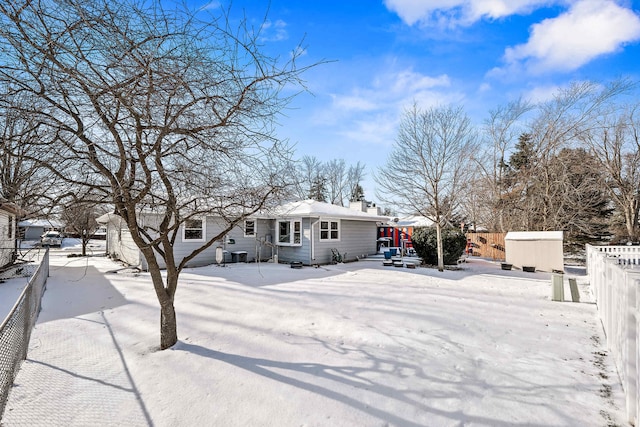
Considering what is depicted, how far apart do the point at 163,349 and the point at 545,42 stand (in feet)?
44.9

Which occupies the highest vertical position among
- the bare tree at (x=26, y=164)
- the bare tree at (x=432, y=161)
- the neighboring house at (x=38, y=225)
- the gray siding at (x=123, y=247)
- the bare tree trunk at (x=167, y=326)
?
the bare tree at (x=432, y=161)

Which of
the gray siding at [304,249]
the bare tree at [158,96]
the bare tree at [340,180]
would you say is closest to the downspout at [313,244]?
the gray siding at [304,249]

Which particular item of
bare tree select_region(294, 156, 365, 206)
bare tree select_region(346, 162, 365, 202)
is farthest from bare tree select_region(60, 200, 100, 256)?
bare tree select_region(346, 162, 365, 202)

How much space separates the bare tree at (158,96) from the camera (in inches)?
99.0

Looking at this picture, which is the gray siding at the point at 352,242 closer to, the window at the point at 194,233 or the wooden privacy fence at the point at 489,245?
the window at the point at 194,233

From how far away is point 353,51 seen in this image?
423 cm

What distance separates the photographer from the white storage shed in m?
11.8

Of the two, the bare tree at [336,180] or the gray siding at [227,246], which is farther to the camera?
the bare tree at [336,180]

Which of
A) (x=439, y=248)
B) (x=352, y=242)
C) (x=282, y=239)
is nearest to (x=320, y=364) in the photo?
(x=439, y=248)

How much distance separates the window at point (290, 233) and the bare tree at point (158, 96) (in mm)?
9716

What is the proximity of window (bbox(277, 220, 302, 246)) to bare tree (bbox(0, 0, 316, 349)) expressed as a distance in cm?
972

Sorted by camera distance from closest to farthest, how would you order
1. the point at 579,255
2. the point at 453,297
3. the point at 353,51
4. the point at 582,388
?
the point at 582,388 → the point at 353,51 → the point at 453,297 → the point at 579,255

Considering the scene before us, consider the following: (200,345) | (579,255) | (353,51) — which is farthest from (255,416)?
(579,255)

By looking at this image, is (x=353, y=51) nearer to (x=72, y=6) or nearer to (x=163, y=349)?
(x=72, y=6)
